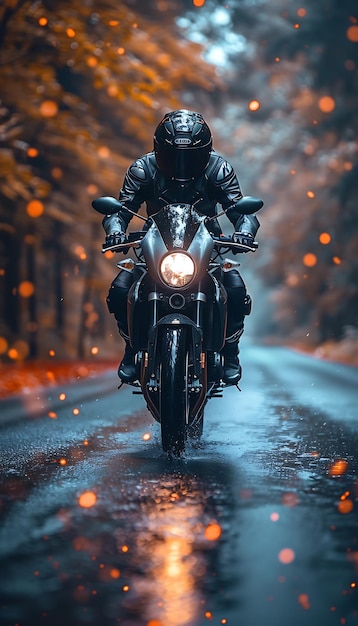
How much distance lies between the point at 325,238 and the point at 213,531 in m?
30.7

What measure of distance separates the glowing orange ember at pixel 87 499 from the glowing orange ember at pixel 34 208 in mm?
15706

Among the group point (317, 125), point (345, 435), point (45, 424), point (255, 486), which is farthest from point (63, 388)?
point (317, 125)

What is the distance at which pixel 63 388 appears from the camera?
1720 centimetres

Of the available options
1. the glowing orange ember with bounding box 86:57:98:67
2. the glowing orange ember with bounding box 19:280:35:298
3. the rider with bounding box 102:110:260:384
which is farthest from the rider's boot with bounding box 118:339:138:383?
the glowing orange ember with bounding box 19:280:35:298

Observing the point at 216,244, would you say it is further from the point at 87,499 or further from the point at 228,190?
the point at 87,499

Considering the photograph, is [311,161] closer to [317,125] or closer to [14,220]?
[317,125]

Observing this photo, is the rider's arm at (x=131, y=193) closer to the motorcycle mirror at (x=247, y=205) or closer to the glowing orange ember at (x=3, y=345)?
the motorcycle mirror at (x=247, y=205)

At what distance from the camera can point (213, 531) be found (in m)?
5.44

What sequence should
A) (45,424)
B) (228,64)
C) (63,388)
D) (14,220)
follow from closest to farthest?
(45,424) < (63,388) < (14,220) < (228,64)

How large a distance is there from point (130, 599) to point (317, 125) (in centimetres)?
2790

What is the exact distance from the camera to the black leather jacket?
855 centimetres

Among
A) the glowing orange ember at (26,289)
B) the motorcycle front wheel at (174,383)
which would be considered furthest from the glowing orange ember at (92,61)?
the glowing orange ember at (26,289)

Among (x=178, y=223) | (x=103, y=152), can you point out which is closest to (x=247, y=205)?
(x=178, y=223)

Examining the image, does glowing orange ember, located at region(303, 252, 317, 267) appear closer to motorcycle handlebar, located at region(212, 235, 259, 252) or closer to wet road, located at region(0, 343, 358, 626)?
wet road, located at region(0, 343, 358, 626)
